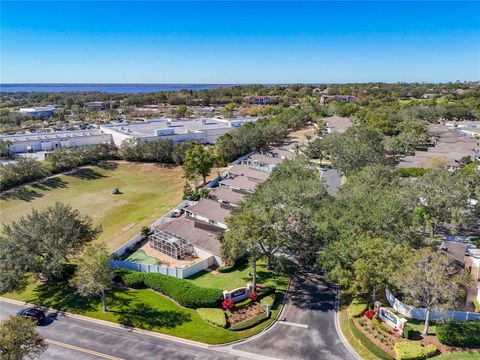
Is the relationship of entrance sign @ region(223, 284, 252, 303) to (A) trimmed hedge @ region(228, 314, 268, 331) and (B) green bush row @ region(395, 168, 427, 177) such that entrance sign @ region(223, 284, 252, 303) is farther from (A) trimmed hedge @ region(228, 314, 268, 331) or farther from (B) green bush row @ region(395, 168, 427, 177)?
(B) green bush row @ region(395, 168, 427, 177)

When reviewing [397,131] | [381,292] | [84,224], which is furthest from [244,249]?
[397,131]

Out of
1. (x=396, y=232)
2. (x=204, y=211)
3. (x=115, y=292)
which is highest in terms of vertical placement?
(x=396, y=232)

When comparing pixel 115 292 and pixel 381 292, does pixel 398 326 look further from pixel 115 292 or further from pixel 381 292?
pixel 115 292

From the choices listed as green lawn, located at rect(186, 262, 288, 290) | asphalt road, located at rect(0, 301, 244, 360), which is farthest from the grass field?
asphalt road, located at rect(0, 301, 244, 360)

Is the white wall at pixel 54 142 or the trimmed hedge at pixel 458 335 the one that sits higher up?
the white wall at pixel 54 142

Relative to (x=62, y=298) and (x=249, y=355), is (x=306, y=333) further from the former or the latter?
(x=62, y=298)

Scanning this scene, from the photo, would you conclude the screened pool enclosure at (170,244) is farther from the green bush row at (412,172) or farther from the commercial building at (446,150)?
the commercial building at (446,150)

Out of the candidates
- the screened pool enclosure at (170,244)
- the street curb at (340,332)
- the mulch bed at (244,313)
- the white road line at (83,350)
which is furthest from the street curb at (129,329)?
the screened pool enclosure at (170,244)
